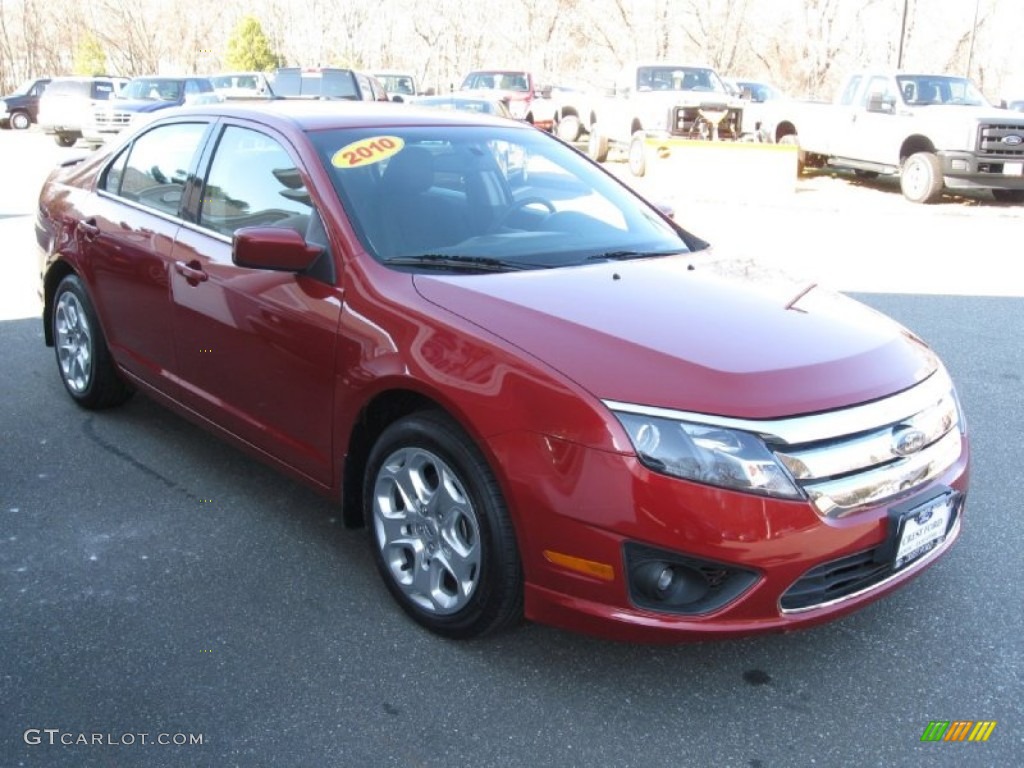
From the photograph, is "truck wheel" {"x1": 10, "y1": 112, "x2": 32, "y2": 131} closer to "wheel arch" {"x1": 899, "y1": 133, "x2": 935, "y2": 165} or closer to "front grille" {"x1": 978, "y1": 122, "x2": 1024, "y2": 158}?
"wheel arch" {"x1": 899, "y1": 133, "x2": 935, "y2": 165}

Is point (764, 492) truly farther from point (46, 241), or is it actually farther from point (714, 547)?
point (46, 241)

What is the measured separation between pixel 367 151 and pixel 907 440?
2.21 metres

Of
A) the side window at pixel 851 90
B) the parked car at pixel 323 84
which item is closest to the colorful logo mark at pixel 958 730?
the side window at pixel 851 90

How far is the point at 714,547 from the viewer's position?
2.65 metres

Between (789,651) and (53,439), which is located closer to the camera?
(789,651)

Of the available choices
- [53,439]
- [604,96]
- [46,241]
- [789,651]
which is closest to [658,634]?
[789,651]

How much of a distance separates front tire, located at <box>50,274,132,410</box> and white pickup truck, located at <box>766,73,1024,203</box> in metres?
13.3

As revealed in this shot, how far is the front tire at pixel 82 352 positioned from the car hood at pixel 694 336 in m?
2.47

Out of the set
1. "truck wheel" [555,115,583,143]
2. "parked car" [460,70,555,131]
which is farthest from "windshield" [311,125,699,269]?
"parked car" [460,70,555,131]

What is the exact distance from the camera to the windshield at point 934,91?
52.6 feet

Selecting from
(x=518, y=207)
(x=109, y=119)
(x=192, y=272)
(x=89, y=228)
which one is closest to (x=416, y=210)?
(x=518, y=207)

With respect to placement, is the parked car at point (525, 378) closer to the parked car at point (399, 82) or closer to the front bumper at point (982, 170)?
the front bumper at point (982, 170)

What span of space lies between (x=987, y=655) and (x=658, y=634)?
1215mm

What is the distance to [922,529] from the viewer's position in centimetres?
298
